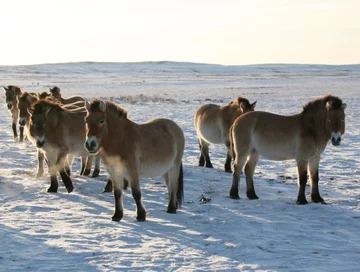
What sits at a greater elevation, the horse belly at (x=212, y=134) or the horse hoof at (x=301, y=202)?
the horse belly at (x=212, y=134)

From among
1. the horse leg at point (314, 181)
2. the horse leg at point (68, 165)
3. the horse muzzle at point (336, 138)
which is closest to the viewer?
the horse muzzle at point (336, 138)

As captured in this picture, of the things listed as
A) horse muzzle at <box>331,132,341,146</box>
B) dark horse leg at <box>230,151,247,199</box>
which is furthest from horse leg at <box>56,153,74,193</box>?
horse muzzle at <box>331,132,341,146</box>

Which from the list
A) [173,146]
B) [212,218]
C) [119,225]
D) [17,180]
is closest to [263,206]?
[212,218]

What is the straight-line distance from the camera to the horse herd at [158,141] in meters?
7.92

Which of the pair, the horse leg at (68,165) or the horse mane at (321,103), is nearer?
the horse mane at (321,103)

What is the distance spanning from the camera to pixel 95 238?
704 cm

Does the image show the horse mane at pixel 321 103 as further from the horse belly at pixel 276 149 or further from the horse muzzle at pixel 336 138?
the horse belly at pixel 276 149

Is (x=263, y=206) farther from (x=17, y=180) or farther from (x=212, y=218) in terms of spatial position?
(x=17, y=180)

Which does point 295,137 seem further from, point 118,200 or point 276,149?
point 118,200

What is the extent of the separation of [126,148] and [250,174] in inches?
117

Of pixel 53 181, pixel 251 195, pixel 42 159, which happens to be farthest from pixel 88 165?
pixel 251 195

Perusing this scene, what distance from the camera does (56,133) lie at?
10.4 metres

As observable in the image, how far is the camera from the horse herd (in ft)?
Result: 26.0

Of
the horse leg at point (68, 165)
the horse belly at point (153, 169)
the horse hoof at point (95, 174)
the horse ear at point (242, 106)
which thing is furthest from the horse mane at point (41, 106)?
the horse ear at point (242, 106)
